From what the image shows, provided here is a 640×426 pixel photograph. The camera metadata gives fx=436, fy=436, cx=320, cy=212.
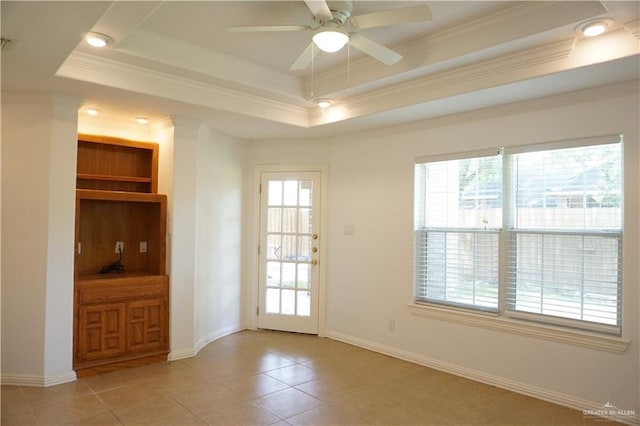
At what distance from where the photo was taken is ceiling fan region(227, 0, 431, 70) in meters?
2.44

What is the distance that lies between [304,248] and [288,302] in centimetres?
70

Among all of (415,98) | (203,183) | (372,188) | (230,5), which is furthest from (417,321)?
(230,5)

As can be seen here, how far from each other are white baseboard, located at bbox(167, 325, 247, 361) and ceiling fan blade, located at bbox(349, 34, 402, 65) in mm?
3313

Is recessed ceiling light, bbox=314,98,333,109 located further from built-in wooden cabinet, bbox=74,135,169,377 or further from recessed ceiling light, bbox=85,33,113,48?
recessed ceiling light, bbox=85,33,113,48

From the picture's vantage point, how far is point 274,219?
18.0 feet

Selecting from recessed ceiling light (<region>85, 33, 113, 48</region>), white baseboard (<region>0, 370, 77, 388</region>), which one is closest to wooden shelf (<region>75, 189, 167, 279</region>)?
white baseboard (<region>0, 370, 77, 388</region>)

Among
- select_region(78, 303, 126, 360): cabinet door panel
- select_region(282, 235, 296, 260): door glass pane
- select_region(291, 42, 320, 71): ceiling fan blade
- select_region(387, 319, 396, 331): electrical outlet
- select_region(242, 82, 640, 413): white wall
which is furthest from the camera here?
select_region(282, 235, 296, 260): door glass pane

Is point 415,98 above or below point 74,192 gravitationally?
above

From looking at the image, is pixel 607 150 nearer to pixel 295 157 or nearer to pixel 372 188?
pixel 372 188

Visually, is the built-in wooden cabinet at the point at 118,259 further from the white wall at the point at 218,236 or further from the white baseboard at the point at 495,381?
the white baseboard at the point at 495,381

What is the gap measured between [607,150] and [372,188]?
7.33 feet

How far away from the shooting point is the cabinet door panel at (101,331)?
3816 mm

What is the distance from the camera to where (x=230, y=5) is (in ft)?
9.37

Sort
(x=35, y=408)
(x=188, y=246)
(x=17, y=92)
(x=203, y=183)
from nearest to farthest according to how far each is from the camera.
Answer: (x=35, y=408) < (x=17, y=92) < (x=188, y=246) < (x=203, y=183)
